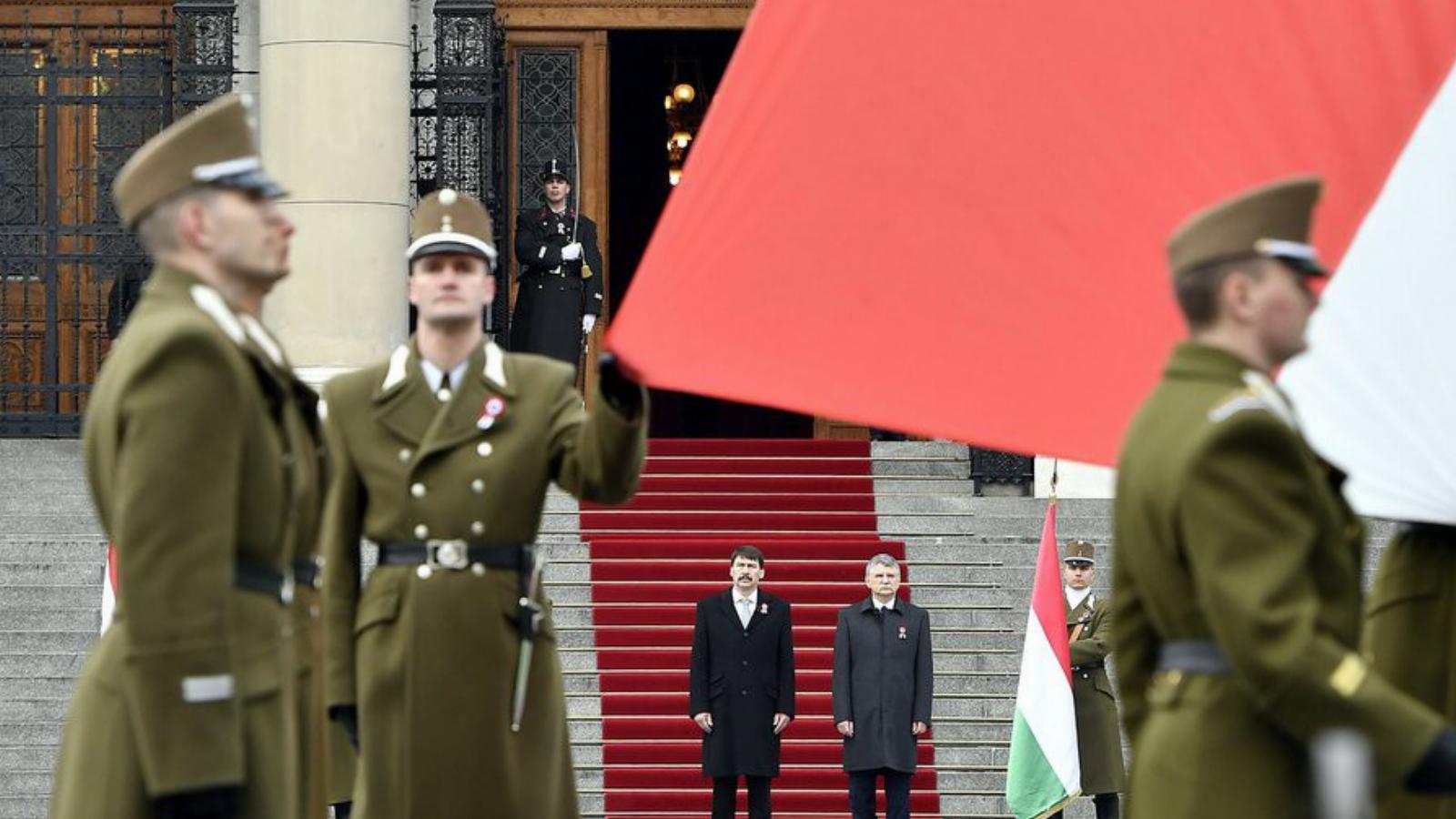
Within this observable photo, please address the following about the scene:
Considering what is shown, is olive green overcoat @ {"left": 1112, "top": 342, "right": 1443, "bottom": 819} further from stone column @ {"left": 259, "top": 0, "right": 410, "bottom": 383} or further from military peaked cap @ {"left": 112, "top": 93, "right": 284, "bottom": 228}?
stone column @ {"left": 259, "top": 0, "right": 410, "bottom": 383}

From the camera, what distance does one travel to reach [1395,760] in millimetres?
5539

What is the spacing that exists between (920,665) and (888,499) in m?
4.73

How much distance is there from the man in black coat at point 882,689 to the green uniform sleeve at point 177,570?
31.7 feet

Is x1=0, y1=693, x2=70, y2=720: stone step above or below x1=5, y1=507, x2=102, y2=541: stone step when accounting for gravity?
below

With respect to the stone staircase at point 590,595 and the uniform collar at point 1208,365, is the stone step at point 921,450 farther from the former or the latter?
the uniform collar at point 1208,365

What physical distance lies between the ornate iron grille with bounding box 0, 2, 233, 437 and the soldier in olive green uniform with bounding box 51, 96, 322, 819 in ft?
52.6

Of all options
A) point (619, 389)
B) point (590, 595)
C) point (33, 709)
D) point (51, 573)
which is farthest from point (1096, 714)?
point (619, 389)

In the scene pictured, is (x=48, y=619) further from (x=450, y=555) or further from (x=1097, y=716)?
(x=450, y=555)

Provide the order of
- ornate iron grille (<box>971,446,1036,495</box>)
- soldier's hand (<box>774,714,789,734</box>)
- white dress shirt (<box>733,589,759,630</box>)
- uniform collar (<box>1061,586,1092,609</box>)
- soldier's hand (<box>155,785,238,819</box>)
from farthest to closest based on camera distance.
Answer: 1. ornate iron grille (<box>971,446,1036,495</box>)
2. uniform collar (<box>1061,586,1092,609</box>)
3. white dress shirt (<box>733,589,759,630</box>)
4. soldier's hand (<box>774,714,789,734</box>)
5. soldier's hand (<box>155,785,238,819</box>)

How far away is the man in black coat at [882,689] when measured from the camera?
601 inches

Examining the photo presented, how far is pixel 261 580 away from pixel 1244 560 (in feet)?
6.12

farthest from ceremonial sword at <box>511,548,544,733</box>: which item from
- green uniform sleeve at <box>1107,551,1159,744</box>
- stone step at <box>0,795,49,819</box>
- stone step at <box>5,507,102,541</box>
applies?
stone step at <box>5,507,102,541</box>

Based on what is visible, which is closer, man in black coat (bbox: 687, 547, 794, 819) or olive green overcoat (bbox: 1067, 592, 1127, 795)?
man in black coat (bbox: 687, 547, 794, 819)

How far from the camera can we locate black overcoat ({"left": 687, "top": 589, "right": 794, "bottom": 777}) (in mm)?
15297
